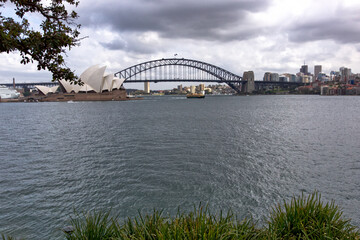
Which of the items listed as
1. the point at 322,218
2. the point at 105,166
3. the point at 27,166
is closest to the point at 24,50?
the point at 322,218

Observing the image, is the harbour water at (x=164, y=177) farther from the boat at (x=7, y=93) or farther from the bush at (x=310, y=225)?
the boat at (x=7, y=93)

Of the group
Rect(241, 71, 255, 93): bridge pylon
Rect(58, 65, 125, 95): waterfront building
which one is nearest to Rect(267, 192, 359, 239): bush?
Rect(58, 65, 125, 95): waterfront building

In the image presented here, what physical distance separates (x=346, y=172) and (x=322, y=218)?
778 centimetres

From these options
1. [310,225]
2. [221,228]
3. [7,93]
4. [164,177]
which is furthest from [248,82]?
[221,228]

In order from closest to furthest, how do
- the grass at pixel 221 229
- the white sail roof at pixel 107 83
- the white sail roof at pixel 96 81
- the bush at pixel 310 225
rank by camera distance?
the grass at pixel 221 229 < the bush at pixel 310 225 < the white sail roof at pixel 96 81 < the white sail roof at pixel 107 83

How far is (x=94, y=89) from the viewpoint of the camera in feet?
327

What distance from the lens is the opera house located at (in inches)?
3723

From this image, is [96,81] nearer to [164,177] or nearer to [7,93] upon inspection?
[7,93]

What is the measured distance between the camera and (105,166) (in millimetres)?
11789

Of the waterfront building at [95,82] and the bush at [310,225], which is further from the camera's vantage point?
the waterfront building at [95,82]

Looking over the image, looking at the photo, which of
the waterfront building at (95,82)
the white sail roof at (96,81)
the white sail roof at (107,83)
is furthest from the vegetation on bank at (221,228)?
the white sail roof at (107,83)

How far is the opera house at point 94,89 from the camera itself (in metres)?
94.6

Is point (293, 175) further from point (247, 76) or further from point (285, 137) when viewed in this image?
point (247, 76)

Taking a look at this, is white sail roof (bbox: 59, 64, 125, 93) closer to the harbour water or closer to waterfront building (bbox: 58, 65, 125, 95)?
waterfront building (bbox: 58, 65, 125, 95)
